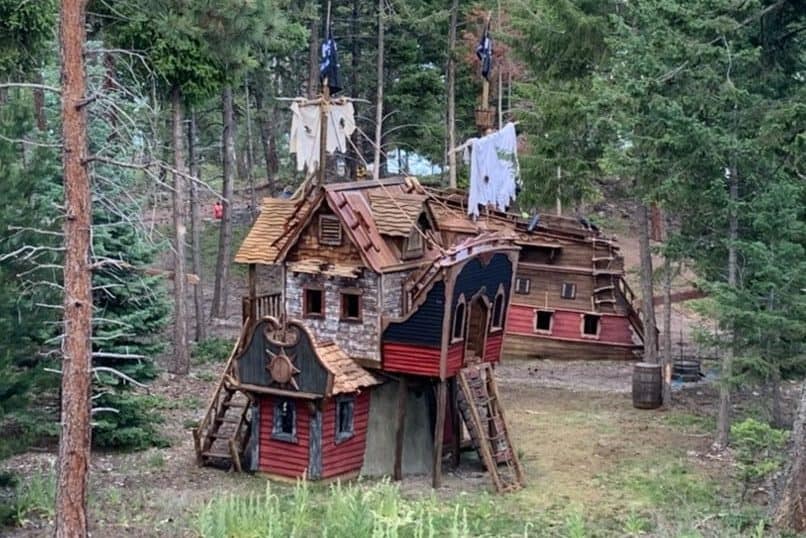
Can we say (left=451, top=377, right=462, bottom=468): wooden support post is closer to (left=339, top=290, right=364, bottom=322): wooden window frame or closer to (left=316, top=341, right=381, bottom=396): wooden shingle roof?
(left=316, top=341, right=381, bottom=396): wooden shingle roof

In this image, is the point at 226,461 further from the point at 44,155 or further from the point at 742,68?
the point at 742,68

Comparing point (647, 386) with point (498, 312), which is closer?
point (498, 312)

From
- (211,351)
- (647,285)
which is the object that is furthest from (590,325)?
(211,351)

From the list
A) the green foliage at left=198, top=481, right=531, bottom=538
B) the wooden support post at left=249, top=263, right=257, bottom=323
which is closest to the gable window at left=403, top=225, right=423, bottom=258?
the wooden support post at left=249, top=263, right=257, bottom=323

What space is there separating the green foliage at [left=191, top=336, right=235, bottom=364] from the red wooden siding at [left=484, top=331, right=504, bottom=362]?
32.1ft

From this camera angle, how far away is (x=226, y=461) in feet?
57.9

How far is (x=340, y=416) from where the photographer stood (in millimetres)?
17219

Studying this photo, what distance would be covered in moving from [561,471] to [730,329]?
12.9ft

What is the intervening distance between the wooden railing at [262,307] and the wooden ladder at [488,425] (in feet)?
11.8

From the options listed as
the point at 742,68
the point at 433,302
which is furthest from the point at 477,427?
the point at 742,68

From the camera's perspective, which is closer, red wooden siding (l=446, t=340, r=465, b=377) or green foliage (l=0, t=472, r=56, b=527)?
green foliage (l=0, t=472, r=56, b=527)

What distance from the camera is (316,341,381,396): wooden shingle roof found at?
1650 centimetres

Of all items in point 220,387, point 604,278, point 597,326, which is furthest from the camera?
point 597,326

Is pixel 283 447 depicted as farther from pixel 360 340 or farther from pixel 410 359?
pixel 410 359
